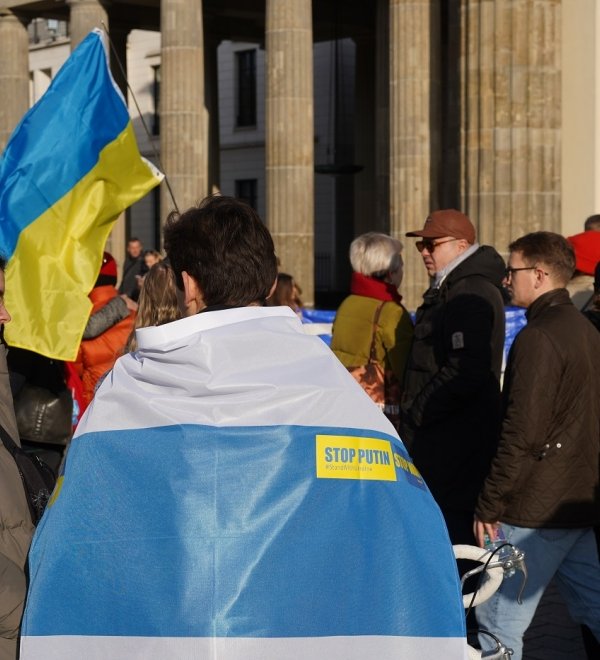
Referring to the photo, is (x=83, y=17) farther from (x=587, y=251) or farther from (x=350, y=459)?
(x=350, y=459)

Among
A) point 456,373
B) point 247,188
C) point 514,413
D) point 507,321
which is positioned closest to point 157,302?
point 456,373

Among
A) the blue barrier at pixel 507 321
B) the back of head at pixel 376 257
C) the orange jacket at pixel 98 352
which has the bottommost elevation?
the blue barrier at pixel 507 321

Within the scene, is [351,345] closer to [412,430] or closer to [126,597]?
[412,430]

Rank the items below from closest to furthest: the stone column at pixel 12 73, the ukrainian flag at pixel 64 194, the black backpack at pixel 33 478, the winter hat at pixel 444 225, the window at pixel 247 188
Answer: the black backpack at pixel 33 478 < the winter hat at pixel 444 225 < the ukrainian flag at pixel 64 194 < the stone column at pixel 12 73 < the window at pixel 247 188

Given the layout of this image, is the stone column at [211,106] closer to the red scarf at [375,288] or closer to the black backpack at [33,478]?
the red scarf at [375,288]

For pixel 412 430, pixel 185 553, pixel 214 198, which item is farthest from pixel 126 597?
pixel 412 430

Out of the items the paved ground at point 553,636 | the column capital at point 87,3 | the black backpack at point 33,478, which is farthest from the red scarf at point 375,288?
the column capital at point 87,3

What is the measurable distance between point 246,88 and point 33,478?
45.1m

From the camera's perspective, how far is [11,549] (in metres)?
2.84

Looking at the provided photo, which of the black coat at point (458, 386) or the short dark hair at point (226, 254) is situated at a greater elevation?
the short dark hair at point (226, 254)

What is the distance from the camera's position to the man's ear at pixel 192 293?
2.67m

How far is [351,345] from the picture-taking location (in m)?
6.88

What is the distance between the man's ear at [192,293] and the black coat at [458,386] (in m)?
3.23

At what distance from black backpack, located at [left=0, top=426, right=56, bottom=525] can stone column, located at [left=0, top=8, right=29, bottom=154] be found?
2698 cm
